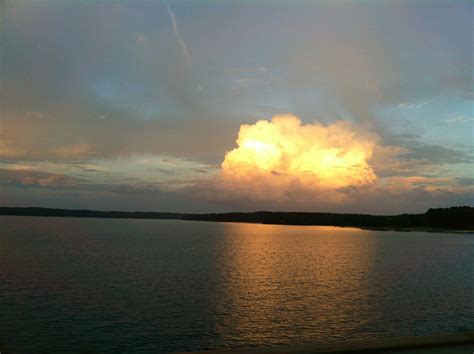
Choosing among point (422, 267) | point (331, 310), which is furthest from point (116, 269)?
point (422, 267)

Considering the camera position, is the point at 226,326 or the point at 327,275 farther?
the point at 327,275

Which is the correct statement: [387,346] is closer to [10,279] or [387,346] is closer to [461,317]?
[461,317]

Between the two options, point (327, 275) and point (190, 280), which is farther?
point (327, 275)

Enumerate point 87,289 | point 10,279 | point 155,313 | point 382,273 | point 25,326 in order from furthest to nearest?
point 382,273 < point 10,279 < point 87,289 < point 155,313 < point 25,326

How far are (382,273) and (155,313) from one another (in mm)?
24689

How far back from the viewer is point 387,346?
Answer: 21.3 ft

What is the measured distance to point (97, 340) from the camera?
15945mm

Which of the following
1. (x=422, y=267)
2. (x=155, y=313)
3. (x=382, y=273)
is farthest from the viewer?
(x=422, y=267)

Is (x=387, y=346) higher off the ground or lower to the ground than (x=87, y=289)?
higher

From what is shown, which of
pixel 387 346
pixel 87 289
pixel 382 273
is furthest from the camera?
pixel 382 273

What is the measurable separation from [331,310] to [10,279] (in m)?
21.8

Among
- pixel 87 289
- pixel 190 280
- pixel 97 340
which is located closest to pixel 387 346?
pixel 97 340

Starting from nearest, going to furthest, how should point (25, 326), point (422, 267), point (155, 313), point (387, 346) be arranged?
point (387, 346) → point (25, 326) → point (155, 313) → point (422, 267)

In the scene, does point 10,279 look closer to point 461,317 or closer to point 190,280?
point 190,280
